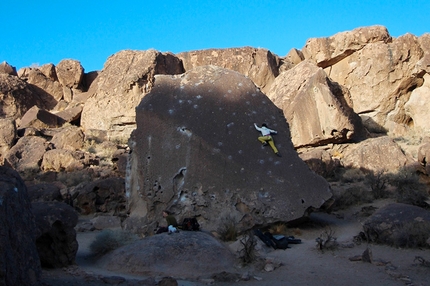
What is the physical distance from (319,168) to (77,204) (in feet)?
24.8

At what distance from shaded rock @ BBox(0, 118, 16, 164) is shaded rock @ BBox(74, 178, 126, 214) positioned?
27.0 ft

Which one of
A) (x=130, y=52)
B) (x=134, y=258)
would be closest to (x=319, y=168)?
(x=134, y=258)

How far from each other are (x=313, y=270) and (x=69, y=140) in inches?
583

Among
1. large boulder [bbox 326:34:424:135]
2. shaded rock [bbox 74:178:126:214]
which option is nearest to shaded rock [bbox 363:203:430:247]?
shaded rock [bbox 74:178:126:214]

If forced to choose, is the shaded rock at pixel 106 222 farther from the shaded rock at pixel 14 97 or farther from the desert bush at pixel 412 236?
the shaded rock at pixel 14 97

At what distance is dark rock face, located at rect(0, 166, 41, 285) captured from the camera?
161 inches

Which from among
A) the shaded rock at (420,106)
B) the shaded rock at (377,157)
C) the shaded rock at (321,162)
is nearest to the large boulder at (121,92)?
the shaded rock at (321,162)

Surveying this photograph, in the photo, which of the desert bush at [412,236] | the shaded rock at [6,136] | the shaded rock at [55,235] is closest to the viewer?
the shaded rock at [55,235]

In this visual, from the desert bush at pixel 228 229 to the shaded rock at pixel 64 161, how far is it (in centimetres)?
937

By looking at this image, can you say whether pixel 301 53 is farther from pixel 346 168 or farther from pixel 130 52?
pixel 346 168

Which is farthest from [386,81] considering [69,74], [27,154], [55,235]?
[55,235]

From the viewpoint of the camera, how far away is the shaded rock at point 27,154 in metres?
17.4

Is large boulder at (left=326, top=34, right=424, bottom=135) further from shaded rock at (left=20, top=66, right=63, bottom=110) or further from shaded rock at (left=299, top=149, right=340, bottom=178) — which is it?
shaded rock at (left=20, top=66, right=63, bottom=110)

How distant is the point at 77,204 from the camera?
491 inches
